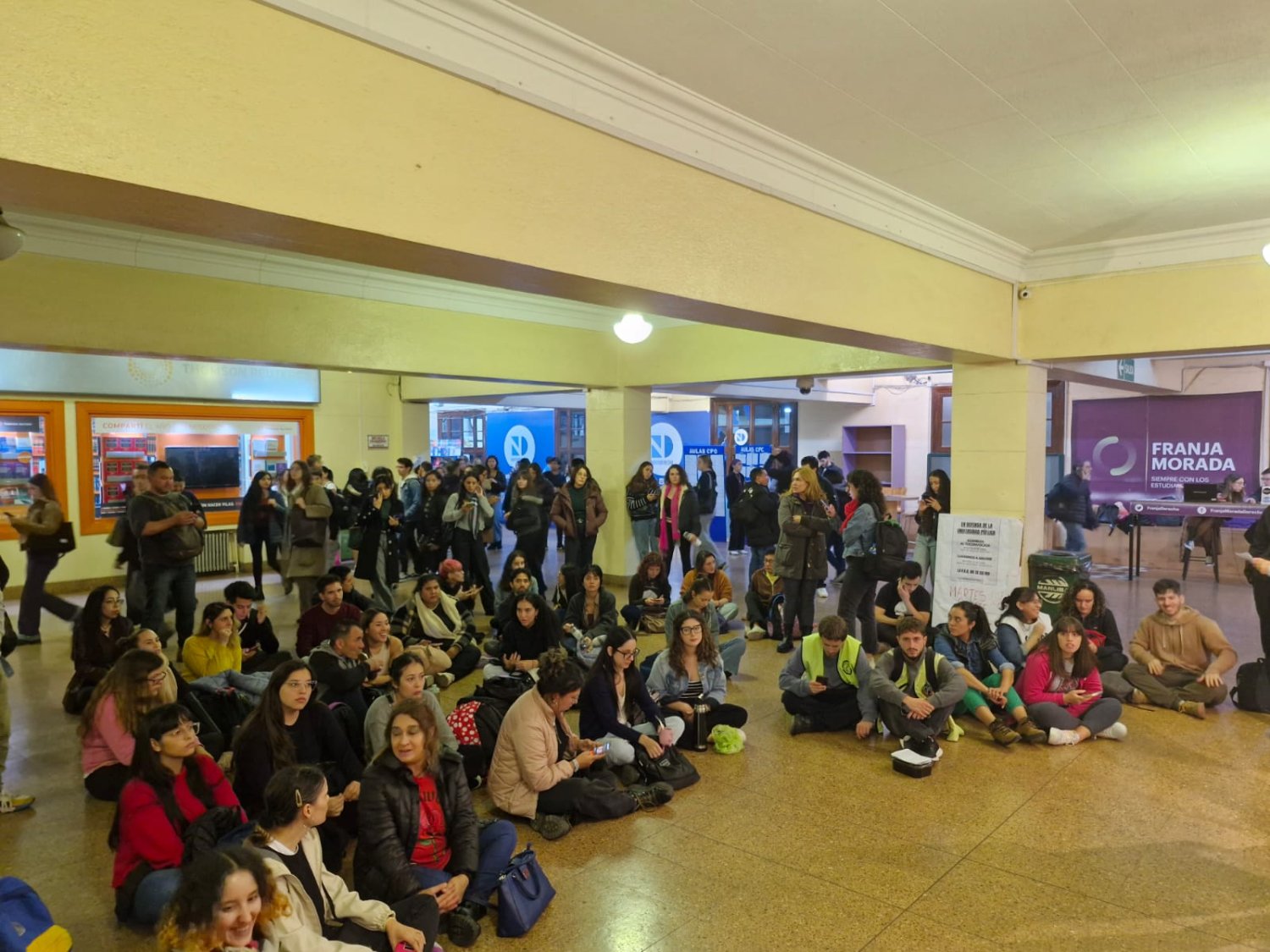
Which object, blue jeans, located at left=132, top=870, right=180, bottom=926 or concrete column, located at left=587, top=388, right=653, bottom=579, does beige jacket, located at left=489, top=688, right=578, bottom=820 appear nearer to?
blue jeans, located at left=132, top=870, right=180, bottom=926

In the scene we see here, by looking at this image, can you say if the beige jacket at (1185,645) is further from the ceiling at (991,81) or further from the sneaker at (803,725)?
the ceiling at (991,81)

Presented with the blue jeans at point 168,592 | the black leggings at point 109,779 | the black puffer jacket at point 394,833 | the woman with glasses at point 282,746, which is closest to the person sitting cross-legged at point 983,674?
the black puffer jacket at point 394,833

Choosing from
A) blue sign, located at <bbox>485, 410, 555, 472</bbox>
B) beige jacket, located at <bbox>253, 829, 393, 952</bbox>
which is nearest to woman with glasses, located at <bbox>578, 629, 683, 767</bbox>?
beige jacket, located at <bbox>253, 829, 393, 952</bbox>

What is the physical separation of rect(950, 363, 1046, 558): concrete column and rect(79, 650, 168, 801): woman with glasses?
20.0 ft

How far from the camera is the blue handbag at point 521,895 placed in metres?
3.09

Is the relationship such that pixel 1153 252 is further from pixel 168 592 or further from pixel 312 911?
pixel 168 592

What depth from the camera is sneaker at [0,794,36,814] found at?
4191 millimetres

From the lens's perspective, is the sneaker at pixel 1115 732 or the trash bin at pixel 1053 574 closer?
the sneaker at pixel 1115 732

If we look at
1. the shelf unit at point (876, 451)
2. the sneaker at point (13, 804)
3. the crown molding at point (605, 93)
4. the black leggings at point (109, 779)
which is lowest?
the sneaker at point (13, 804)

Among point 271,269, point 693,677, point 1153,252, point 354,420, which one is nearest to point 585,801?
point 693,677

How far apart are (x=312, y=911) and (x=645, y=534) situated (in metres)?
7.39

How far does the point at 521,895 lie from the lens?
3160mm

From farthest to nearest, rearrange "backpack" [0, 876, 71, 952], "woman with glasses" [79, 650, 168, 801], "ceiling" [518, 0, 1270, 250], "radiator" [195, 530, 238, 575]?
"radiator" [195, 530, 238, 575] < "woman with glasses" [79, 650, 168, 801] < "ceiling" [518, 0, 1270, 250] < "backpack" [0, 876, 71, 952]

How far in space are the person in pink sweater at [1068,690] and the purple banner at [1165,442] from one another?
37.0ft
